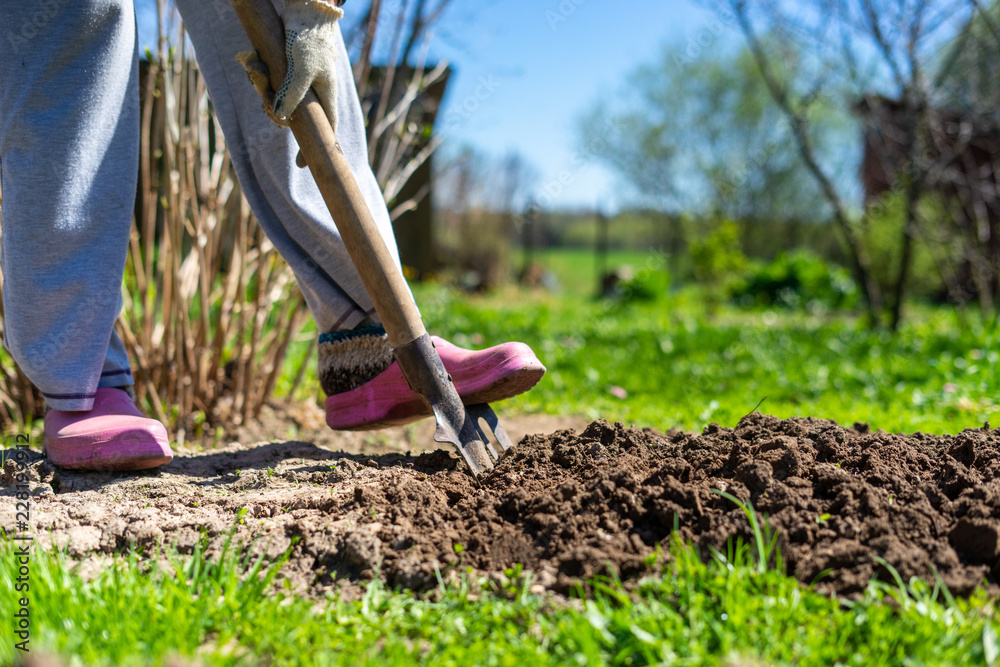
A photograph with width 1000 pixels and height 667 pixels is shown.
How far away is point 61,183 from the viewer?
1.74 meters

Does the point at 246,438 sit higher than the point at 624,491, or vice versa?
the point at 624,491

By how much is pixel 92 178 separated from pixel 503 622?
146 centimetres

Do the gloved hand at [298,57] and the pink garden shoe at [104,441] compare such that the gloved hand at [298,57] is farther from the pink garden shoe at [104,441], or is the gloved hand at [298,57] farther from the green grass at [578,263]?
the green grass at [578,263]

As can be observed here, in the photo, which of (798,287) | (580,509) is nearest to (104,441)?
(580,509)

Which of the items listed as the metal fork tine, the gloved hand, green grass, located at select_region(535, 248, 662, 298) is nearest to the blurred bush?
green grass, located at select_region(535, 248, 662, 298)

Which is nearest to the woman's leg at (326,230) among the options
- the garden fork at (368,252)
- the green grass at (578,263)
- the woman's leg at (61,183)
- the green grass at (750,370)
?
the garden fork at (368,252)

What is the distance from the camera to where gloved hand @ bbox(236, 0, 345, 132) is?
5.38 feet

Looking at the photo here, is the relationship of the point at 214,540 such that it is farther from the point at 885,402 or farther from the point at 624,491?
the point at 885,402

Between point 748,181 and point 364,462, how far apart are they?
55.4 ft

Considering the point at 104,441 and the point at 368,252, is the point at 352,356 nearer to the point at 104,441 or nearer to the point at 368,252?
the point at 368,252

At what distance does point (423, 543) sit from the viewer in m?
1.44

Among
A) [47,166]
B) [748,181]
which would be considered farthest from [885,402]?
[748,181]

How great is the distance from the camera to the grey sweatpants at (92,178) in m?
1.72

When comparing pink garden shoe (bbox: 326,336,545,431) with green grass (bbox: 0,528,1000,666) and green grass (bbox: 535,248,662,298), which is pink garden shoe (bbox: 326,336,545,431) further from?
green grass (bbox: 535,248,662,298)
